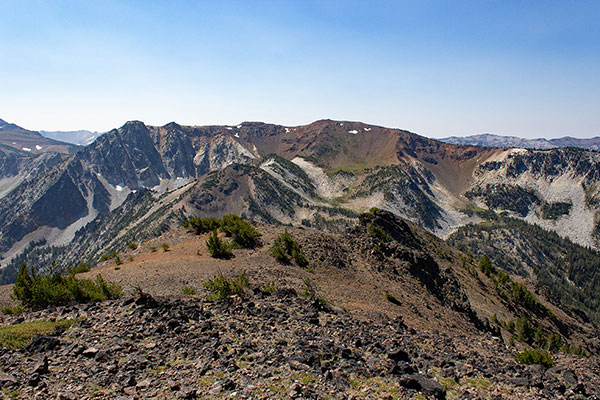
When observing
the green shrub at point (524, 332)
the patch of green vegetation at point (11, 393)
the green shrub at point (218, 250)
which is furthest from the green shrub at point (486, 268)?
the patch of green vegetation at point (11, 393)

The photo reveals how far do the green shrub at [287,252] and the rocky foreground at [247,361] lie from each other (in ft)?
36.1

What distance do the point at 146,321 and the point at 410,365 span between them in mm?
10098

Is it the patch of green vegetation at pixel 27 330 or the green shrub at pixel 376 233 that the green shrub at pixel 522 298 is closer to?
the green shrub at pixel 376 233

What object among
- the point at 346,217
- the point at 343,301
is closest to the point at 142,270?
the point at 343,301

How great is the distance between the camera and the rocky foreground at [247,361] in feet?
31.6

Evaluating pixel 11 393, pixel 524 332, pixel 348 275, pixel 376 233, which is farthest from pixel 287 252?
pixel 524 332

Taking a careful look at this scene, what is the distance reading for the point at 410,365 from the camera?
40.8ft

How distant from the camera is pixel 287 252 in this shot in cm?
2917

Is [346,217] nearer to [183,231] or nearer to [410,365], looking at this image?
[183,231]

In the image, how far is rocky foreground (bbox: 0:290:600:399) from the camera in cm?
962

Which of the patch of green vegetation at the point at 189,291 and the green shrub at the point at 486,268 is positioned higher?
the patch of green vegetation at the point at 189,291

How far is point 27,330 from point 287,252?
18.8 m

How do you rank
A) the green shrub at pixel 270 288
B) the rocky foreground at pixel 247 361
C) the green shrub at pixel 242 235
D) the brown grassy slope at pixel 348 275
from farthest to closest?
the green shrub at pixel 242 235, the brown grassy slope at pixel 348 275, the green shrub at pixel 270 288, the rocky foreground at pixel 247 361

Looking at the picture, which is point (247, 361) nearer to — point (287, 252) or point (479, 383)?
point (479, 383)
